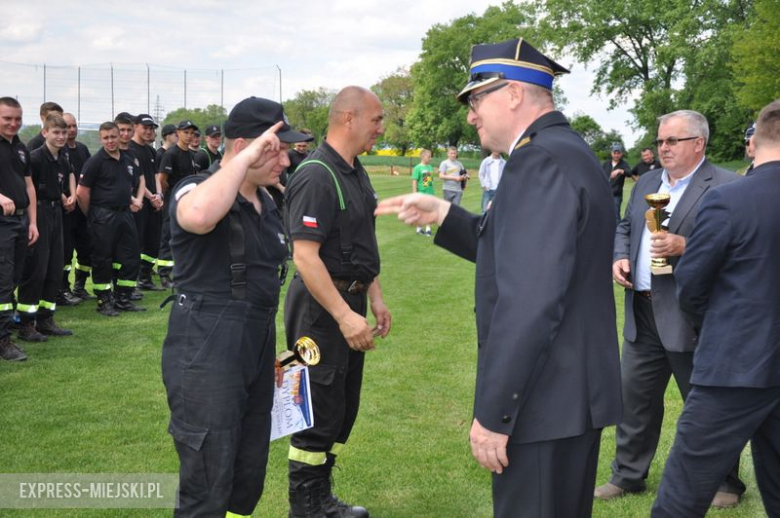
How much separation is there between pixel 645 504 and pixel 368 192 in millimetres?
2849

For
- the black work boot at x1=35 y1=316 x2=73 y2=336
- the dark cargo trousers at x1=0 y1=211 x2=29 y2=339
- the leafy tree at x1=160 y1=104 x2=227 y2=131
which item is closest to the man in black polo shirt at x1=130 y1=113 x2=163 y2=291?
the black work boot at x1=35 y1=316 x2=73 y2=336

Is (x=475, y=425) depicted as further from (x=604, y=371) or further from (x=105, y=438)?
(x=105, y=438)

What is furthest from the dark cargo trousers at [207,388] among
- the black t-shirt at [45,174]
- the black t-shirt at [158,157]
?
the black t-shirt at [158,157]

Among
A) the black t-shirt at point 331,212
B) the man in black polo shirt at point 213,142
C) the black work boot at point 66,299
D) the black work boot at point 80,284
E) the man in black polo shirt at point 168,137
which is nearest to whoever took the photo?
the black t-shirt at point 331,212

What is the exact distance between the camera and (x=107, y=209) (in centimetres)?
1012

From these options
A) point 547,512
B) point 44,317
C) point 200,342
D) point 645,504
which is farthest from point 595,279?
point 44,317

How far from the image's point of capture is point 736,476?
5.09 metres

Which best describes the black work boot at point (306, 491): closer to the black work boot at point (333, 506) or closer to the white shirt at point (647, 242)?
the black work boot at point (333, 506)

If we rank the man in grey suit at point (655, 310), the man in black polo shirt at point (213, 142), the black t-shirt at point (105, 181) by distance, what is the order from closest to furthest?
the man in grey suit at point (655, 310) → the black t-shirt at point (105, 181) → the man in black polo shirt at point (213, 142)

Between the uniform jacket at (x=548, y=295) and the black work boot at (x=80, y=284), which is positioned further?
the black work boot at (x=80, y=284)

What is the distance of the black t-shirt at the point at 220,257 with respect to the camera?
334 cm

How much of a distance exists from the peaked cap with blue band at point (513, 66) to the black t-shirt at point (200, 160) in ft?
33.5

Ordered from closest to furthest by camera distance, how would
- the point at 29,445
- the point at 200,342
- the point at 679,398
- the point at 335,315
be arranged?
the point at 200,342 < the point at 335,315 < the point at 29,445 < the point at 679,398

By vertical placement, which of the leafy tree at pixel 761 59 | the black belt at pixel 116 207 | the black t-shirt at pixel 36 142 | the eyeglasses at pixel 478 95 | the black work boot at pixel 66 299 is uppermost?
the leafy tree at pixel 761 59
